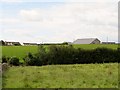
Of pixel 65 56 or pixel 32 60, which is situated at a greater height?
pixel 65 56

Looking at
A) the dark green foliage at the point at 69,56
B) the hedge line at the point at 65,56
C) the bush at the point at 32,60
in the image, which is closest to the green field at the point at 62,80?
the bush at the point at 32,60

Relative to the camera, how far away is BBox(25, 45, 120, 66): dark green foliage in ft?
102

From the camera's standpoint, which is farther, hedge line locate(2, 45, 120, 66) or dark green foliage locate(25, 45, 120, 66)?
dark green foliage locate(25, 45, 120, 66)

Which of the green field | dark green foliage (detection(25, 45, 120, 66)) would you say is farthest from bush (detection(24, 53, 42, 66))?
the green field

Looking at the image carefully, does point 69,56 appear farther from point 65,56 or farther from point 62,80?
point 62,80

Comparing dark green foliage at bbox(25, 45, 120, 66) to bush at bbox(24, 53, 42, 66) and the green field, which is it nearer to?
bush at bbox(24, 53, 42, 66)

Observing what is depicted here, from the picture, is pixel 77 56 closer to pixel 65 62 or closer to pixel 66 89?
pixel 65 62

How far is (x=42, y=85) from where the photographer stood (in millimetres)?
11969

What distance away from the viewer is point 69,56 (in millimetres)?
31906

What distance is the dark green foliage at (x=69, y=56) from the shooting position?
3103 cm

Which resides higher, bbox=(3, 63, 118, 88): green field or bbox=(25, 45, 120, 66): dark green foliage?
bbox=(3, 63, 118, 88): green field

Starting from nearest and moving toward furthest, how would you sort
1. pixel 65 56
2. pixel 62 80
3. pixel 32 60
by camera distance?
pixel 62 80 < pixel 32 60 < pixel 65 56

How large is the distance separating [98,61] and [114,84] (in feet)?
67.3

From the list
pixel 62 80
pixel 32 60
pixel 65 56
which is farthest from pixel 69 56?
pixel 62 80
